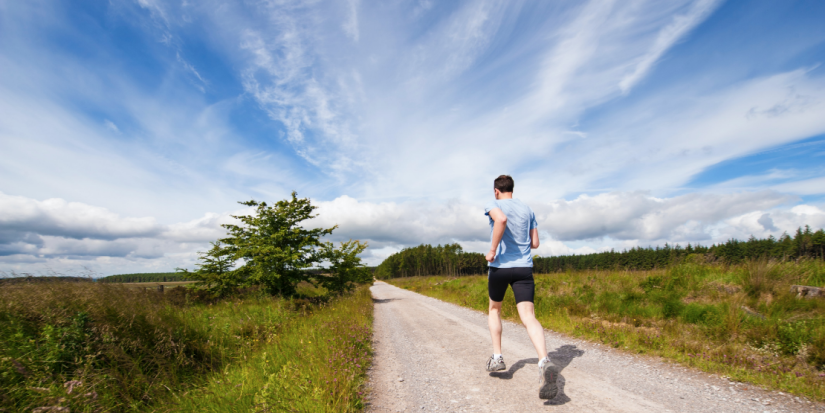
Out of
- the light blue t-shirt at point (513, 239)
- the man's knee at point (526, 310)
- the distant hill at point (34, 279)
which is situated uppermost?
the light blue t-shirt at point (513, 239)

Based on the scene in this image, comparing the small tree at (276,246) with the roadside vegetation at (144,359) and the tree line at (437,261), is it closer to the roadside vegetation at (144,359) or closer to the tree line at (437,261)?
the roadside vegetation at (144,359)

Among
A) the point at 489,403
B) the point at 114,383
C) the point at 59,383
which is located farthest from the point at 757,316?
the point at 59,383

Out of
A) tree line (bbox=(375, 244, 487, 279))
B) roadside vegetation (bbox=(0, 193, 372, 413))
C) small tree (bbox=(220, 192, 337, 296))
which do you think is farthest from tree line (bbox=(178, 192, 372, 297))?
tree line (bbox=(375, 244, 487, 279))

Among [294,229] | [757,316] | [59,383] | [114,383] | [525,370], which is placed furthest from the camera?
[294,229]

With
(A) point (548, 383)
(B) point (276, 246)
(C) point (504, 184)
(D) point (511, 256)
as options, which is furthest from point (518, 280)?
(B) point (276, 246)

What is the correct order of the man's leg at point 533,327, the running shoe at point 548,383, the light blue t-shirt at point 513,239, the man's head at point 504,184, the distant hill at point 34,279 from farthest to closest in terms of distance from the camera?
the distant hill at point 34,279 → the man's head at point 504,184 → the light blue t-shirt at point 513,239 → the man's leg at point 533,327 → the running shoe at point 548,383

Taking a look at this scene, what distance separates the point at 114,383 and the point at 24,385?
2.41ft

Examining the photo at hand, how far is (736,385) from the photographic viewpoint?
354cm

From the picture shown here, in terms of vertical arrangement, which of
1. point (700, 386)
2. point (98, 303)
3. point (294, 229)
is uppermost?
point (294, 229)

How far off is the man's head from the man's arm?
0.47 m

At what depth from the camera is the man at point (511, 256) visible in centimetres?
348

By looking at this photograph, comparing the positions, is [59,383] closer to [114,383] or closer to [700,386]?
[114,383]

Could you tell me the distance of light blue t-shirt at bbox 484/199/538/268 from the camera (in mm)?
3627

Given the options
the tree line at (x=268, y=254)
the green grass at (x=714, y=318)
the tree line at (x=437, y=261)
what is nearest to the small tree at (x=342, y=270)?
the tree line at (x=268, y=254)
